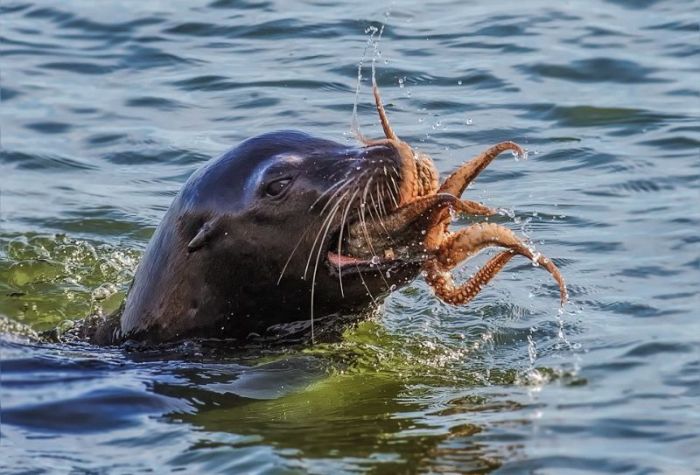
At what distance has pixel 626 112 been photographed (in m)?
10.7

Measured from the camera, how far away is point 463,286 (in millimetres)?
6086

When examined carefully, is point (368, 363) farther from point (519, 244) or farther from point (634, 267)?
point (634, 267)

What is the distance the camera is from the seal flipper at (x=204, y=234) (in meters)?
6.19

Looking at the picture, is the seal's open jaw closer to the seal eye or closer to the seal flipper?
the seal eye

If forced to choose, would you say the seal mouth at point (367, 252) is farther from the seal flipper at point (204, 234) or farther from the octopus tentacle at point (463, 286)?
the seal flipper at point (204, 234)

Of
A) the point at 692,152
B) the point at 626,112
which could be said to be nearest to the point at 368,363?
the point at 692,152

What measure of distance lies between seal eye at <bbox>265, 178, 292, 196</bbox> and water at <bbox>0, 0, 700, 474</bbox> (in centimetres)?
75

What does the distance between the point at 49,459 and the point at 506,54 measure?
7.75m

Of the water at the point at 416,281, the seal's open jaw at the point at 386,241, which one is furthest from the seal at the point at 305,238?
the water at the point at 416,281

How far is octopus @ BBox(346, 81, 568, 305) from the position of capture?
5883 millimetres

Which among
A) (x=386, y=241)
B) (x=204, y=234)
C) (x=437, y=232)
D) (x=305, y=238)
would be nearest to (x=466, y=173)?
(x=437, y=232)

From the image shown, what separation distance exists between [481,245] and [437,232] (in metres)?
0.20

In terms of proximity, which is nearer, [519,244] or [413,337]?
[519,244]

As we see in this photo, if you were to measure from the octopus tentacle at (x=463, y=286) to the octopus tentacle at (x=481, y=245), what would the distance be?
0.04 metres
